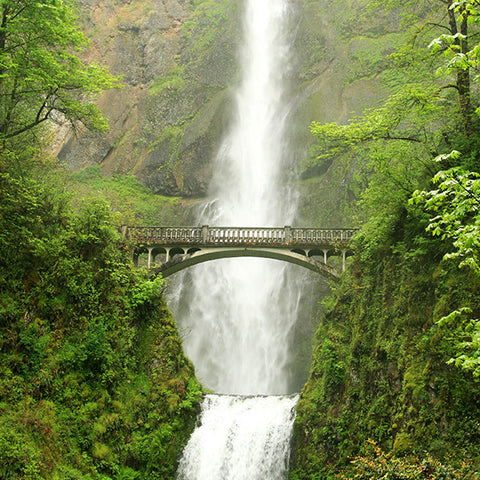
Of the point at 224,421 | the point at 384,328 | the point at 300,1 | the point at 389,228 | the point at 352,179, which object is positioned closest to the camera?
the point at 384,328

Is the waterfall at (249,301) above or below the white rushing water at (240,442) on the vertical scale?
above

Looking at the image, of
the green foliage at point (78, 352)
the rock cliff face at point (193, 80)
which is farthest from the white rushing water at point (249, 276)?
the green foliage at point (78, 352)

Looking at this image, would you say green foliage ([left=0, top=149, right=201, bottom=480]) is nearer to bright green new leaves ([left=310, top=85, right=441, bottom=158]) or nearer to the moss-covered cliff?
the moss-covered cliff

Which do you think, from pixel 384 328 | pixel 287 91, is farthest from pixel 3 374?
pixel 287 91

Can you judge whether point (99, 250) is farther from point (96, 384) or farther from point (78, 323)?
point (96, 384)

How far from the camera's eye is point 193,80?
46.6 metres

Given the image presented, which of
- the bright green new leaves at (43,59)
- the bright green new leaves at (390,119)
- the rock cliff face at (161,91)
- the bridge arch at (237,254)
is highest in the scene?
the rock cliff face at (161,91)

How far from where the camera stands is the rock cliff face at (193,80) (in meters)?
39.1

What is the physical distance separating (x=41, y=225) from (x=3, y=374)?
5270 millimetres

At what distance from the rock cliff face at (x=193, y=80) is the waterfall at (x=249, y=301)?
1.86 m

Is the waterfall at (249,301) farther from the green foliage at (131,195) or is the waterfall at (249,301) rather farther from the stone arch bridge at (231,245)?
the stone arch bridge at (231,245)

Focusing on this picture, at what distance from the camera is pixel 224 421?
729 inches

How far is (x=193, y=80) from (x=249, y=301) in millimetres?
26662

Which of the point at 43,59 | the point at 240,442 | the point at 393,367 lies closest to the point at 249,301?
the point at 240,442
